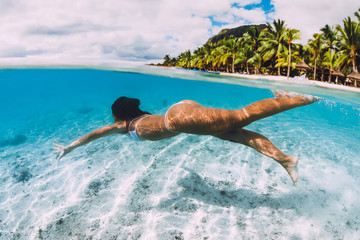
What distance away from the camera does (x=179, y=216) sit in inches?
136

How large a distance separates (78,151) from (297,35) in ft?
99.9

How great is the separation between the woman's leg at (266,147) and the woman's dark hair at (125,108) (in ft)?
6.44

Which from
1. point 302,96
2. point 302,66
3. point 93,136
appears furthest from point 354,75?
point 93,136

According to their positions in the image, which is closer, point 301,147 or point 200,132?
point 200,132

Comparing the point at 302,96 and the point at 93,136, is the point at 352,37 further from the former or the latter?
the point at 93,136

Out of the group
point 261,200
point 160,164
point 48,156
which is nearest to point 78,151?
point 48,156

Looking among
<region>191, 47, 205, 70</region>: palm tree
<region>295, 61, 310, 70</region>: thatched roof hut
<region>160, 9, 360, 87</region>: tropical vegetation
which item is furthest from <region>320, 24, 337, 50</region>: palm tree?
<region>191, 47, 205, 70</region>: palm tree

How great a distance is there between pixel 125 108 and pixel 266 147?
2683 millimetres

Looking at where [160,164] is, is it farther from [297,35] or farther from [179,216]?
[297,35]

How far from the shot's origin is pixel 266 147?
2566mm

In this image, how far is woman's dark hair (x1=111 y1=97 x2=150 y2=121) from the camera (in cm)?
375

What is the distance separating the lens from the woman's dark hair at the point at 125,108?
3.75 metres

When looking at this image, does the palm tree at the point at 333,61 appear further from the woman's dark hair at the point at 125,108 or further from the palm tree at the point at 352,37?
the woman's dark hair at the point at 125,108

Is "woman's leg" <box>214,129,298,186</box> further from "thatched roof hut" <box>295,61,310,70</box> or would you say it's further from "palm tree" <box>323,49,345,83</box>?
"thatched roof hut" <box>295,61,310,70</box>
